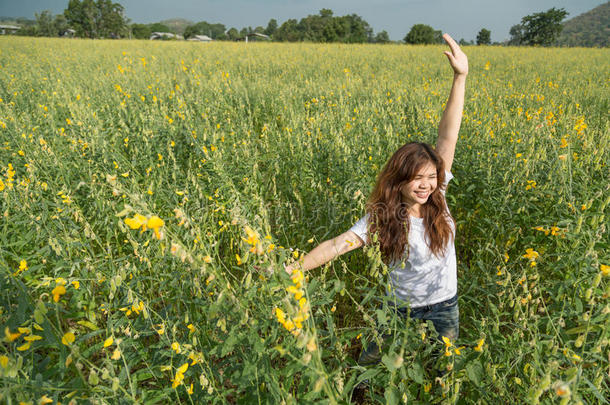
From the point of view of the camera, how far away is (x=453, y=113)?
2119 millimetres

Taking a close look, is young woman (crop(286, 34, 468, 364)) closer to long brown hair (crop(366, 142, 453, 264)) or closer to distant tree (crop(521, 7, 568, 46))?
long brown hair (crop(366, 142, 453, 264))

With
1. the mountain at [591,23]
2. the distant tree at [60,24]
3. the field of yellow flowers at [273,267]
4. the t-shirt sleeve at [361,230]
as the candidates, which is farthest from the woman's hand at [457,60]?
the mountain at [591,23]

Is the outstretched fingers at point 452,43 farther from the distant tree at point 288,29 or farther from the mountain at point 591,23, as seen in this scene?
the mountain at point 591,23

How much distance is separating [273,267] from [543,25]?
6001cm

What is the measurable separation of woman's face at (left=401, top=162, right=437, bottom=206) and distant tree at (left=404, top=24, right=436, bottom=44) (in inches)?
2263

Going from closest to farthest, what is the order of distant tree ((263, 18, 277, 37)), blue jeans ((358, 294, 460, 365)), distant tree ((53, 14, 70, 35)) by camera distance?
blue jeans ((358, 294, 460, 365)) < distant tree ((53, 14, 70, 35)) < distant tree ((263, 18, 277, 37))

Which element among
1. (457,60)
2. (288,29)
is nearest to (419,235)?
(457,60)

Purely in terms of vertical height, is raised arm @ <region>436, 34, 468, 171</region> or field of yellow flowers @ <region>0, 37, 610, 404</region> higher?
raised arm @ <region>436, 34, 468, 171</region>

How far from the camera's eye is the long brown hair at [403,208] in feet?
5.77

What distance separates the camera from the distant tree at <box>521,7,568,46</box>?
43.7m

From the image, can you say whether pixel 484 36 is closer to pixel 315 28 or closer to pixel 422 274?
pixel 315 28

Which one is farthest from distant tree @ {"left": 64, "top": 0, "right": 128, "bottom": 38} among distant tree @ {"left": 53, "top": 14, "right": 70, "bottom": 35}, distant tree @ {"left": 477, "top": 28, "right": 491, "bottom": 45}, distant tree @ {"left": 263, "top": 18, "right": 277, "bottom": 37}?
distant tree @ {"left": 477, "top": 28, "right": 491, "bottom": 45}

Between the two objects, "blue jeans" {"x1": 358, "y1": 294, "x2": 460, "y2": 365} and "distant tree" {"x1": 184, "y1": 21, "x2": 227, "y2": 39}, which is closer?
"blue jeans" {"x1": 358, "y1": 294, "x2": 460, "y2": 365}

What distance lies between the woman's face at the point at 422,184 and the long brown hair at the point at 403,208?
0.02 metres
